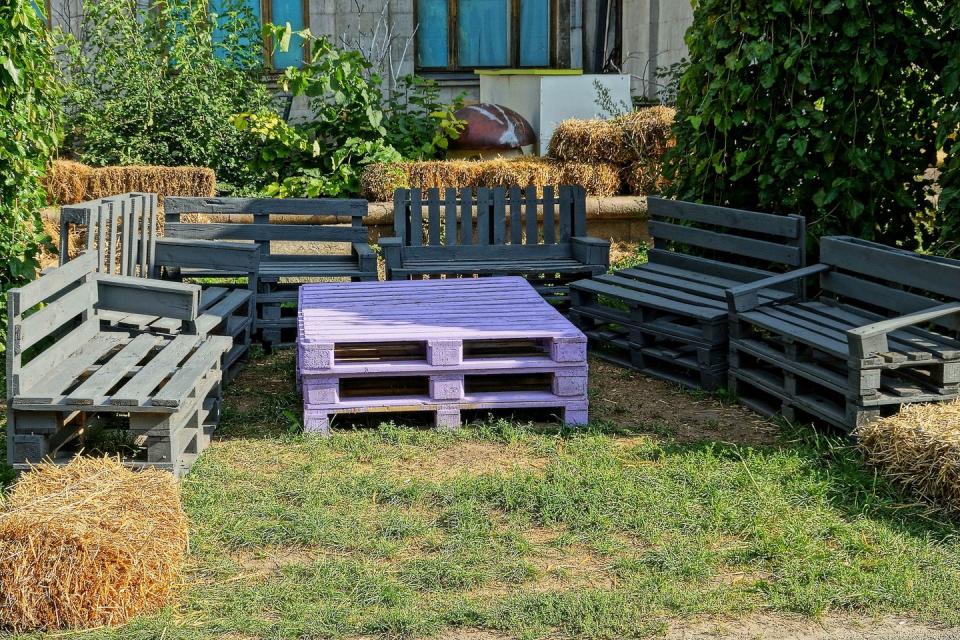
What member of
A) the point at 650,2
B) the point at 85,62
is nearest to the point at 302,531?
the point at 85,62

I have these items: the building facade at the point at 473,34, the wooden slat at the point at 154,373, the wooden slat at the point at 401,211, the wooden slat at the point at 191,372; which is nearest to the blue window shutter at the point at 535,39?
the building facade at the point at 473,34

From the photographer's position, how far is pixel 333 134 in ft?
42.4

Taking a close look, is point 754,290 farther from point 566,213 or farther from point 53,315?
point 53,315

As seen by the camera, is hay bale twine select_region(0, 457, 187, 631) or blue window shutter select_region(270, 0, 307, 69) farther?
blue window shutter select_region(270, 0, 307, 69)

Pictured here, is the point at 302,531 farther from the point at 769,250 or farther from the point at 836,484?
the point at 769,250

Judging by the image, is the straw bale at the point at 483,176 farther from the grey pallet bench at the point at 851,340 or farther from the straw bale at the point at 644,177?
the grey pallet bench at the point at 851,340

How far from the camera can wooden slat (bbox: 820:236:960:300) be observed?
5801 mm

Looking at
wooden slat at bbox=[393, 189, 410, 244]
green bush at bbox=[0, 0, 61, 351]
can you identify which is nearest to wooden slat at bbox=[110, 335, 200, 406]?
green bush at bbox=[0, 0, 61, 351]

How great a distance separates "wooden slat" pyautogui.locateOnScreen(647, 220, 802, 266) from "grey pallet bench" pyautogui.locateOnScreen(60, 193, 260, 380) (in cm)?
285

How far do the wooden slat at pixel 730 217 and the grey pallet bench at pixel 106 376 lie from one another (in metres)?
3.43

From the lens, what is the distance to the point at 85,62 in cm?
1291

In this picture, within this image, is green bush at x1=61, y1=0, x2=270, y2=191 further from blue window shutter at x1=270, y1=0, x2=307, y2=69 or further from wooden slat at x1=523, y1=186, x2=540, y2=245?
wooden slat at x1=523, y1=186, x2=540, y2=245

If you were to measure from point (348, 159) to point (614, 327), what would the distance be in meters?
5.01

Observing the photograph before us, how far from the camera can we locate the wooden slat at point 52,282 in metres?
4.82
